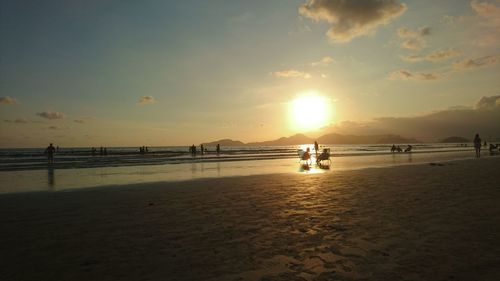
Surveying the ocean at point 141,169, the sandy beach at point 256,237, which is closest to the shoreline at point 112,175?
the ocean at point 141,169

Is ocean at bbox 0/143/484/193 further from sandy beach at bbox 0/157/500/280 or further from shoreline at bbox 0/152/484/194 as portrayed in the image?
sandy beach at bbox 0/157/500/280

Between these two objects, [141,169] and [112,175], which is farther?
[141,169]

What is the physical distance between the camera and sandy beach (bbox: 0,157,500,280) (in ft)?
18.2

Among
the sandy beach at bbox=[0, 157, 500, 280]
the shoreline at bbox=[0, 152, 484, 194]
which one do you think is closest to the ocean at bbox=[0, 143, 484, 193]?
the shoreline at bbox=[0, 152, 484, 194]

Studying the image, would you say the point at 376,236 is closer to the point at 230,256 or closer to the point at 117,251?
the point at 230,256

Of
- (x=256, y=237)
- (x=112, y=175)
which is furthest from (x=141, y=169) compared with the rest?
(x=256, y=237)

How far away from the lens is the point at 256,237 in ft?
24.8

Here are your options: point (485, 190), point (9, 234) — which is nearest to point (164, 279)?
point (9, 234)

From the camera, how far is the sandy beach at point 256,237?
5.55 metres

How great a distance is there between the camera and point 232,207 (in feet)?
36.8

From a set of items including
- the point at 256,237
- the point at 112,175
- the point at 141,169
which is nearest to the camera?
the point at 256,237

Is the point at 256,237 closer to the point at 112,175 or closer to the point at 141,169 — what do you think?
the point at 112,175

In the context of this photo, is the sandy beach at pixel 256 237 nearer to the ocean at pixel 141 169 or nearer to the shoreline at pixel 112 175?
the shoreline at pixel 112 175

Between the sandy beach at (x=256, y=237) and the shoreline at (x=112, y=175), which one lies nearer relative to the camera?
the sandy beach at (x=256, y=237)
